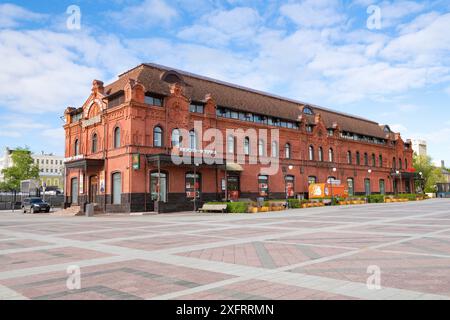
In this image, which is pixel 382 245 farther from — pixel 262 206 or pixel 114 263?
pixel 262 206

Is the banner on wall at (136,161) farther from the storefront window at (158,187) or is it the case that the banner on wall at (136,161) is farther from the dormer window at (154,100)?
the dormer window at (154,100)

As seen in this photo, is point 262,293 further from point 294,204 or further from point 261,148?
point 261,148

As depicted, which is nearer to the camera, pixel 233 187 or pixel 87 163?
pixel 87 163

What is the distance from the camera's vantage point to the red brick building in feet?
98.4

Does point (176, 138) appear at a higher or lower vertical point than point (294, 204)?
higher

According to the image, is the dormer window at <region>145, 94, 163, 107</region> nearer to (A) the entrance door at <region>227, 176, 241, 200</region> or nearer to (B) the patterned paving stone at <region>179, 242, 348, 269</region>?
(A) the entrance door at <region>227, 176, 241, 200</region>

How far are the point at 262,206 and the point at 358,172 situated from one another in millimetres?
27088

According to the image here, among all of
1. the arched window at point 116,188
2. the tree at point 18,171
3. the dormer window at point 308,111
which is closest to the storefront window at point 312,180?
the dormer window at point 308,111

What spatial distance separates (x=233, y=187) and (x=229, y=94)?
33.2 ft

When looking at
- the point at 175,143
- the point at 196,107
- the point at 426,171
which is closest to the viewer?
the point at 175,143

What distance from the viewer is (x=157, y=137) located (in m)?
31.4

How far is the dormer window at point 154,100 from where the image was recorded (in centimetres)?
3087

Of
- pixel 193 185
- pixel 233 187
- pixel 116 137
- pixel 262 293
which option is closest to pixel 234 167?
pixel 233 187
